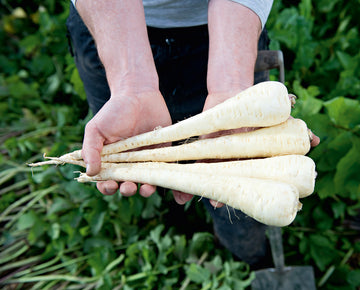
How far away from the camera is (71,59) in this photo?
2.36 metres

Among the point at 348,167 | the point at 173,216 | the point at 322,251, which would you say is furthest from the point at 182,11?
the point at 322,251

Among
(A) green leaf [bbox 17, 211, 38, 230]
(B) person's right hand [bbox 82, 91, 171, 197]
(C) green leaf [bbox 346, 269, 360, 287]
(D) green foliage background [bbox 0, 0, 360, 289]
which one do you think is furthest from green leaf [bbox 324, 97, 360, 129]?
(A) green leaf [bbox 17, 211, 38, 230]

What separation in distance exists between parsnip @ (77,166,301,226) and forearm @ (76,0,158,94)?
1.24 ft

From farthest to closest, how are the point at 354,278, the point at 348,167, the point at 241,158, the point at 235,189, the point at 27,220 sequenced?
the point at 27,220
the point at 354,278
the point at 348,167
the point at 241,158
the point at 235,189

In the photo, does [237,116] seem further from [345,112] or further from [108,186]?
[345,112]

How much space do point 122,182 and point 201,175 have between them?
362mm

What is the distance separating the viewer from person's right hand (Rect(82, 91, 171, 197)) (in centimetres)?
104

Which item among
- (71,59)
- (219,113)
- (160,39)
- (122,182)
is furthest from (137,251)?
(71,59)

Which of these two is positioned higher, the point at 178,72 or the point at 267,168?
the point at 178,72

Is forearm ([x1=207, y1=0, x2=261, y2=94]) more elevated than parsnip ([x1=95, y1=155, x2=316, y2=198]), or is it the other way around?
forearm ([x1=207, y1=0, x2=261, y2=94])

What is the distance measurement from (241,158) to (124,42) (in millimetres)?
768

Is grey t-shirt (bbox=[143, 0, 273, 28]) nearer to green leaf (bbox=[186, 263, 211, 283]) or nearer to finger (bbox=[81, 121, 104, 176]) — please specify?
finger (bbox=[81, 121, 104, 176])

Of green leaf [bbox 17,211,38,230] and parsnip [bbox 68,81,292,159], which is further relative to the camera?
green leaf [bbox 17,211,38,230]

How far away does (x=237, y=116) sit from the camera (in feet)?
3.46
